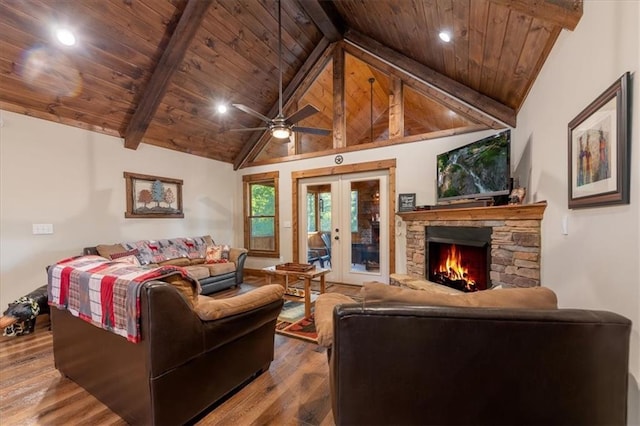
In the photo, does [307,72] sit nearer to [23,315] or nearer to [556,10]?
[556,10]

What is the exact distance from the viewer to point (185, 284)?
1658 mm

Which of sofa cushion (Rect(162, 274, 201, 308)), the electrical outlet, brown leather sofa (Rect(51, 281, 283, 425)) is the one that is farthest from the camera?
the electrical outlet

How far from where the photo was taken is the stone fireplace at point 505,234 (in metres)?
2.61

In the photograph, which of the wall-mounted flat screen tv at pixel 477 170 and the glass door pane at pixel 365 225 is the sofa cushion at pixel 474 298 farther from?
the glass door pane at pixel 365 225

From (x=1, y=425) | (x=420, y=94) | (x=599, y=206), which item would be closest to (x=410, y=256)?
(x=420, y=94)

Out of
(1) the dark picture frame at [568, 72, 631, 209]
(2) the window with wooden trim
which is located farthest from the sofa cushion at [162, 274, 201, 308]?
(2) the window with wooden trim

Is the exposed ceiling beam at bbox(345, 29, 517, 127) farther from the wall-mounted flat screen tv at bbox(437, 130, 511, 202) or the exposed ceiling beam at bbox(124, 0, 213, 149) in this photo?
the exposed ceiling beam at bbox(124, 0, 213, 149)

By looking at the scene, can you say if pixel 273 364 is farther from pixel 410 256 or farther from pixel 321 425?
pixel 410 256

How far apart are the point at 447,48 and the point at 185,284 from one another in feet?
12.3

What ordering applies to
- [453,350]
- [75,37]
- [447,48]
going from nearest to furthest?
[453,350]
[75,37]
[447,48]

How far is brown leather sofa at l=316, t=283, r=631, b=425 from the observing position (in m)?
1.04

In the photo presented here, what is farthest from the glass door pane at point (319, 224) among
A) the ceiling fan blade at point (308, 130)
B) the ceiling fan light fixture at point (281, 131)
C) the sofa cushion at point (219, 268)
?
the ceiling fan light fixture at point (281, 131)

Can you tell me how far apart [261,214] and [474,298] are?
537 centimetres

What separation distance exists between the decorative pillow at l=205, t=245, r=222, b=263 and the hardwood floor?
7.74ft
